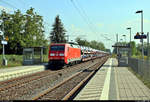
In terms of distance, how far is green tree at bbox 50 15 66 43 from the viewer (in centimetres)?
7506

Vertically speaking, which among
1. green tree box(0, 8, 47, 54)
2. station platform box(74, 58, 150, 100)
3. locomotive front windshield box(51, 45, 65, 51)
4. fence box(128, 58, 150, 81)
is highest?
green tree box(0, 8, 47, 54)

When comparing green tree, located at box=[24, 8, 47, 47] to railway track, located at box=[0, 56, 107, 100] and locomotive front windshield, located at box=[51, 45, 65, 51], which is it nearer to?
locomotive front windshield, located at box=[51, 45, 65, 51]

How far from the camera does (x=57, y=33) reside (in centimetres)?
7556

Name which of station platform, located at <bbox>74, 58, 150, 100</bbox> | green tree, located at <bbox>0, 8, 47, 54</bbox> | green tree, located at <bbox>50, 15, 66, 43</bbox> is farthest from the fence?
green tree, located at <bbox>50, 15, 66, 43</bbox>

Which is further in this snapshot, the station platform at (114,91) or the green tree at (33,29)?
the green tree at (33,29)

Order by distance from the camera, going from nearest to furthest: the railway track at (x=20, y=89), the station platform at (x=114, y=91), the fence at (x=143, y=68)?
the station platform at (x=114, y=91), the railway track at (x=20, y=89), the fence at (x=143, y=68)

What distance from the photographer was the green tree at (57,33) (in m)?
75.1

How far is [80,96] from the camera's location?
732 cm

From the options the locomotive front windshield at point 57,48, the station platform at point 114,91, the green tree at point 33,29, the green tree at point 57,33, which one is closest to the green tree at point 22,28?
the green tree at point 33,29

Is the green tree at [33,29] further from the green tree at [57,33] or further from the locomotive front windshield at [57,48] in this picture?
the green tree at [57,33]

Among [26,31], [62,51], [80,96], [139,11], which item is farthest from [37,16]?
[80,96]

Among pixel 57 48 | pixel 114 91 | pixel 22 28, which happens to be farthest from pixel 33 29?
pixel 114 91

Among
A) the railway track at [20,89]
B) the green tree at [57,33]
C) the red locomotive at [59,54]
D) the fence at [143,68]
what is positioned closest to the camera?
the railway track at [20,89]

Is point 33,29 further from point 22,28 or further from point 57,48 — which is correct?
point 57,48
